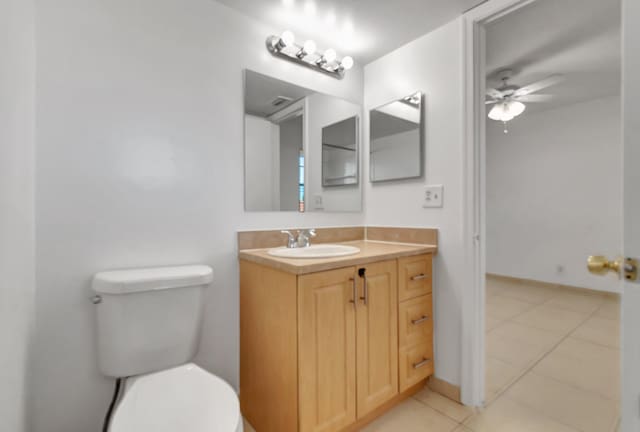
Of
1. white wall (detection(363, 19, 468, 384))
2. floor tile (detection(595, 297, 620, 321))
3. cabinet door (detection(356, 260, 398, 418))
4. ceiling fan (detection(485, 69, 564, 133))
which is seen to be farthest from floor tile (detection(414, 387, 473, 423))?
ceiling fan (detection(485, 69, 564, 133))

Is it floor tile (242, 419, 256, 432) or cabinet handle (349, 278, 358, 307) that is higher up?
cabinet handle (349, 278, 358, 307)

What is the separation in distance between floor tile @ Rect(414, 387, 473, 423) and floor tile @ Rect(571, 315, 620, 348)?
1.57 m

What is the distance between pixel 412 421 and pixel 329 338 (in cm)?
71

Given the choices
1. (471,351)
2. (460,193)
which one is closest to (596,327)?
(471,351)

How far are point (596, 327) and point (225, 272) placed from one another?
10.4 feet

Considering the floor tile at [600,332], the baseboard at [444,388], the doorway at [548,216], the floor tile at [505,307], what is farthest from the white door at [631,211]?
the floor tile at [505,307]

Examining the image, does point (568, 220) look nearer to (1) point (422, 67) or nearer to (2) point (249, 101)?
(1) point (422, 67)

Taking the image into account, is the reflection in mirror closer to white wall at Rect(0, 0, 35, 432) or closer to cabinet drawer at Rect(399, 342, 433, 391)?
cabinet drawer at Rect(399, 342, 433, 391)

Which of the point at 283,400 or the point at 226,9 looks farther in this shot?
the point at 226,9

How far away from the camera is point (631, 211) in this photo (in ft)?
1.84

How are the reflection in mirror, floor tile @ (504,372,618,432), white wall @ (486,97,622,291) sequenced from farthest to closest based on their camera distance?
white wall @ (486,97,622,291) < the reflection in mirror < floor tile @ (504,372,618,432)

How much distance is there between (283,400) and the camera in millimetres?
1214

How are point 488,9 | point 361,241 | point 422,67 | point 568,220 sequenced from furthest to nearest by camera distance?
point 568,220 < point 361,241 < point 422,67 < point 488,9

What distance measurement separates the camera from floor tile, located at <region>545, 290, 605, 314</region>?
10.0ft
